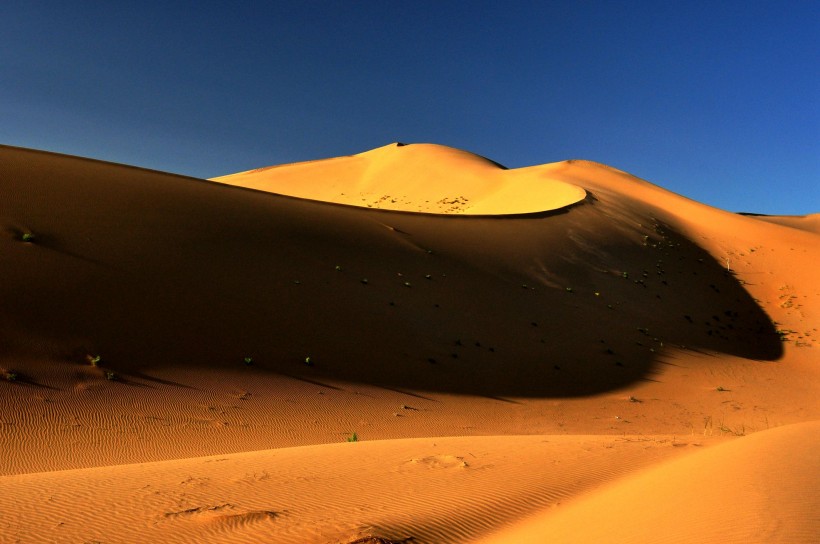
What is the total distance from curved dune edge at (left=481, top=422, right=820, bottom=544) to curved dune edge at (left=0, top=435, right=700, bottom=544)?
2.03 feet

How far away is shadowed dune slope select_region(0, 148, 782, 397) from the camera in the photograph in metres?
15.2

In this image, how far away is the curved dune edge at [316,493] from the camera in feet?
19.3

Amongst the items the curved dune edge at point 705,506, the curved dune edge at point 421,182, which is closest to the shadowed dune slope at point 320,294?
the curved dune edge at point 705,506

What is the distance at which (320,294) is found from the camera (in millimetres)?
19625

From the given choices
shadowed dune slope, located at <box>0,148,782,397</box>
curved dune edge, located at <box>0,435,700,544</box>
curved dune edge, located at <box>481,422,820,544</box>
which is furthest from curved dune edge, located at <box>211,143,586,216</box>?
curved dune edge, located at <box>481,422,820,544</box>

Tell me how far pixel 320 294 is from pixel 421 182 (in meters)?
45.1

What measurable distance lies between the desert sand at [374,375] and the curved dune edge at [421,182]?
535 inches

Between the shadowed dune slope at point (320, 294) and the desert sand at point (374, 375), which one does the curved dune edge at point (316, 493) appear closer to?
the desert sand at point (374, 375)

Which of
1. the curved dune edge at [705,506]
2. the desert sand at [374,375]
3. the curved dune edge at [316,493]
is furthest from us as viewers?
the desert sand at [374,375]

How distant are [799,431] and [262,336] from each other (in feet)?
40.8

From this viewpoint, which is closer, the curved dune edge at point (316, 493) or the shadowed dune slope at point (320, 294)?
the curved dune edge at point (316, 493)

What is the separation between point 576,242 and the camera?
3288 centimetres

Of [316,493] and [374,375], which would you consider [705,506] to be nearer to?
[316,493]

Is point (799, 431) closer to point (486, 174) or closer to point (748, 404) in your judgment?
point (748, 404)
